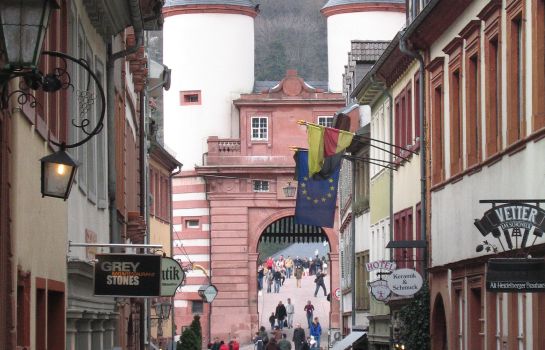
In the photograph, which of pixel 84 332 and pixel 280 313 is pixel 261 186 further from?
pixel 84 332

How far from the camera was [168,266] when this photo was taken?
26.0 meters

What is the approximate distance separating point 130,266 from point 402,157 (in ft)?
51.8

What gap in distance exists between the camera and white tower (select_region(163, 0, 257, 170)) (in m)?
71.9

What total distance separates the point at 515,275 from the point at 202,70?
56.6m

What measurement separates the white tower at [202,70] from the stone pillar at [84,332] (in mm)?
51354

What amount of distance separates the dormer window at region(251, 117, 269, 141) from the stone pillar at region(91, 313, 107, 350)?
49480 millimetres

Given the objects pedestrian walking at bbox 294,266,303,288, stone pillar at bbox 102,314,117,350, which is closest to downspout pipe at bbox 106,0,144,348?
stone pillar at bbox 102,314,117,350

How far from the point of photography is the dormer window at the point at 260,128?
235 ft

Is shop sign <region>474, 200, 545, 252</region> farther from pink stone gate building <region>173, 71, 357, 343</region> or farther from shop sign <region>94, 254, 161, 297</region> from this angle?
pink stone gate building <region>173, 71, 357, 343</region>

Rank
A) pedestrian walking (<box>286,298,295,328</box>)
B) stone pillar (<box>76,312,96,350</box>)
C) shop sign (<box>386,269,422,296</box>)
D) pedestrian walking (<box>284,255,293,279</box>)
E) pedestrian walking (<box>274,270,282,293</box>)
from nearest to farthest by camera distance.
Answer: stone pillar (<box>76,312,96,350</box>)
shop sign (<box>386,269,422,296</box>)
pedestrian walking (<box>286,298,295,328</box>)
pedestrian walking (<box>274,270,282,293</box>)
pedestrian walking (<box>284,255,293,279</box>)

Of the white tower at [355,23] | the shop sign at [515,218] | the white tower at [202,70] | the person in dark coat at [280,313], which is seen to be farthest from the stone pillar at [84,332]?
the white tower at [202,70]

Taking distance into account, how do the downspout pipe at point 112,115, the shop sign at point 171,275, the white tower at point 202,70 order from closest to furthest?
1. the downspout pipe at point 112,115
2. the shop sign at point 171,275
3. the white tower at point 202,70

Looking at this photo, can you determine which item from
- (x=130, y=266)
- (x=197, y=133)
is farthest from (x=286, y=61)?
(x=130, y=266)

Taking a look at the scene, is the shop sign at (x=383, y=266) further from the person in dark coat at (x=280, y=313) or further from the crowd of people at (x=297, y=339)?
the person in dark coat at (x=280, y=313)
